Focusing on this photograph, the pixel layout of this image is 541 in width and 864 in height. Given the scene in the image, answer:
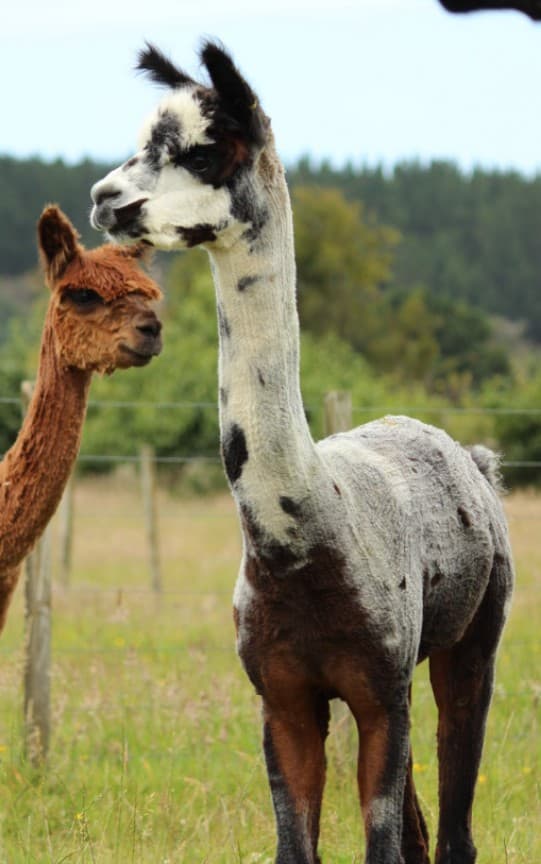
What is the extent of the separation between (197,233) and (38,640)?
3710mm

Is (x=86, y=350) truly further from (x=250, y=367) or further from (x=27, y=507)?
(x=250, y=367)

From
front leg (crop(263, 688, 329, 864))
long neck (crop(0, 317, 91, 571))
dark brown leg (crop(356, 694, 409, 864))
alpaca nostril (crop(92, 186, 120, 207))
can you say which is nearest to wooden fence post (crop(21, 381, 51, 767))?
long neck (crop(0, 317, 91, 571))

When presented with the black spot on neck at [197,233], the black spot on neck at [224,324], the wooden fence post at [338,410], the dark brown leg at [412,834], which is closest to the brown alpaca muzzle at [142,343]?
the black spot on neck at [224,324]

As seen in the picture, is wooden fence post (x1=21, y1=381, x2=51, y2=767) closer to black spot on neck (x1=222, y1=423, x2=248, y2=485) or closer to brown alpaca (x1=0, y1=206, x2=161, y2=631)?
brown alpaca (x1=0, y1=206, x2=161, y2=631)

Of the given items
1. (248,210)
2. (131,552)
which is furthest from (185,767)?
(131,552)

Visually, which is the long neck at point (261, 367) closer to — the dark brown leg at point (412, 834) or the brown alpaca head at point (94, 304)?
the brown alpaca head at point (94, 304)

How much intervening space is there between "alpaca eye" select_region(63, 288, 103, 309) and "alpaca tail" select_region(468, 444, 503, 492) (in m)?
1.47

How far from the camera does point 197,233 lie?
328 centimetres

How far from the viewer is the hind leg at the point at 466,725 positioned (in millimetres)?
4543

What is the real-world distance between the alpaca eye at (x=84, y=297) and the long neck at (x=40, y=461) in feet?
0.69

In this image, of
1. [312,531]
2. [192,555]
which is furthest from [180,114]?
[192,555]

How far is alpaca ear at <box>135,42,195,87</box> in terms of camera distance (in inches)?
134

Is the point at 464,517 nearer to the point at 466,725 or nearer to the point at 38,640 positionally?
the point at 466,725

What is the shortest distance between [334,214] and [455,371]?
8755mm
